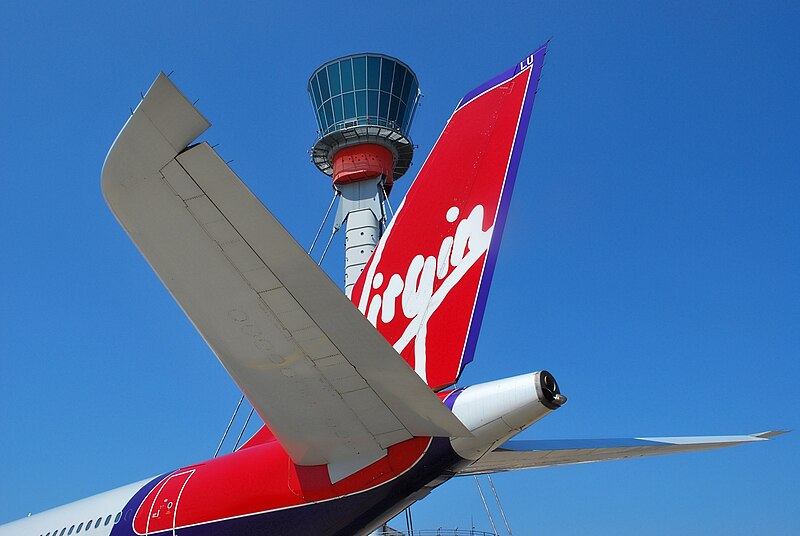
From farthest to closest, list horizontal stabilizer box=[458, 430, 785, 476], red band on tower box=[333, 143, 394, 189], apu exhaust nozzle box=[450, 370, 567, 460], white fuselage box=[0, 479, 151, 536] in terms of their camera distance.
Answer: red band on tower box=[333, 143, 394, 189] < white fuselage box=[0, 479, 151, 536] < horizontal stabilizer box=[458, 430, 785, 476] < apu exhaust nozzle box=[450, 370, 567, 460]

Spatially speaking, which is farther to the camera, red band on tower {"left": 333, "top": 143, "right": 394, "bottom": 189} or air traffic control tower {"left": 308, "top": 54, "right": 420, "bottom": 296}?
red band on tower {"left": 333, "top": 143, "right": 394, "bottom": 189}

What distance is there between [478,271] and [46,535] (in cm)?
756

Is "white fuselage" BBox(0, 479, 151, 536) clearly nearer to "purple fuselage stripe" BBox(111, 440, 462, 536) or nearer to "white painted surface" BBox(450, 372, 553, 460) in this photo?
"purple fuselage stripe" BBox(111, 440, 462, 536)

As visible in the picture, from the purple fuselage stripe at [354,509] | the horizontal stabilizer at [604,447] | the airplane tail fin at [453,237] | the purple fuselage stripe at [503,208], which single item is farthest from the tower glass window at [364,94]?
the purple fuselage stripe at [354,509]

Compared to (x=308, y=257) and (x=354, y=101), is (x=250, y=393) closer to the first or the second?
(x=308, y=257)

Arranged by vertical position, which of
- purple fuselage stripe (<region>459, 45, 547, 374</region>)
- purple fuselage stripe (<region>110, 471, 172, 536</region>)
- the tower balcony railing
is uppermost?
the tower balcony railing

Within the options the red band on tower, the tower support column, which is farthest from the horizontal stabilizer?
the red band on tower

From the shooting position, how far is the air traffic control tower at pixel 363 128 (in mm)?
28375

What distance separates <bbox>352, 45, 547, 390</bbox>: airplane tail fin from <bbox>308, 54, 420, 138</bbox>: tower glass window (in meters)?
22.2

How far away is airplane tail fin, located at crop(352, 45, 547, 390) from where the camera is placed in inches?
249

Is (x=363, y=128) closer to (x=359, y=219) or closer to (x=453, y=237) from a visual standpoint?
(x=359, y=219)

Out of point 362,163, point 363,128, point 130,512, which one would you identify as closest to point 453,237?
point 130,512

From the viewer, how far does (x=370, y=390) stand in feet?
14.8

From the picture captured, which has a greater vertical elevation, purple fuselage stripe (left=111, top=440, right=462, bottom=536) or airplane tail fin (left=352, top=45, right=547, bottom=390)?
airplane tail fin (left=352, top=45, right=547, bottom=390)
